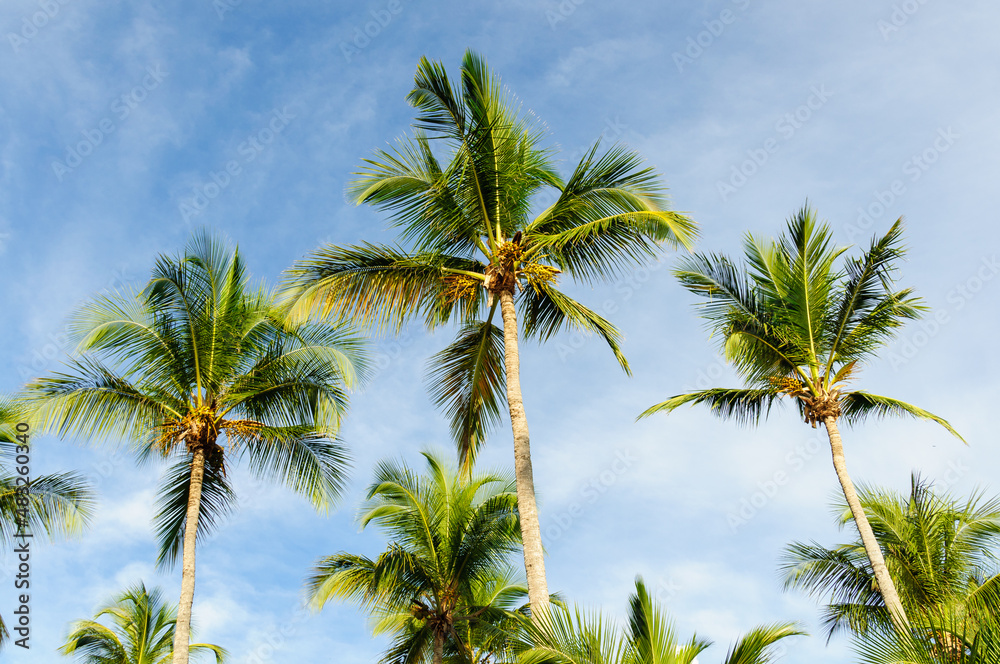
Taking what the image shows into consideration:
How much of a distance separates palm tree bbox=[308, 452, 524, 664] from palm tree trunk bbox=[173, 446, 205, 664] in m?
4.91

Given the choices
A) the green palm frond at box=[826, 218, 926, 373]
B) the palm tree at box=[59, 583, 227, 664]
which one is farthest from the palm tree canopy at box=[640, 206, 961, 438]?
the palm tree at box=[59, 583, 227, 664]

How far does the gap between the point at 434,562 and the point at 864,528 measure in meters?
8.90

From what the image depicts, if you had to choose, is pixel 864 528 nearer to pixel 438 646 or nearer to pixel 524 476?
pixel 524 476

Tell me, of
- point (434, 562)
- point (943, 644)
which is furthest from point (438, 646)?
point (943, 644)

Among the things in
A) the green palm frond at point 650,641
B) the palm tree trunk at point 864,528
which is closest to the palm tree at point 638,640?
the green palm frond at point 650,641

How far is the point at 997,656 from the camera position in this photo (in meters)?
7.29

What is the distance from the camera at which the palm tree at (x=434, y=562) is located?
1742 centimetres

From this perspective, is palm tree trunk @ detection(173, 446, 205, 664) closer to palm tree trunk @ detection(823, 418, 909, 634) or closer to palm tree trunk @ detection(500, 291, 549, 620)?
palm tree trunk @ detection(500, 291, 549, 620)

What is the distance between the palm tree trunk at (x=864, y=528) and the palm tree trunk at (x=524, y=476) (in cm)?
598

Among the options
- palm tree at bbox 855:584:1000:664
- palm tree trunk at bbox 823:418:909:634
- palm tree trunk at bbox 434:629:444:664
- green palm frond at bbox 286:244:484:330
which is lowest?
palm tree at bbox 855:584:1000:664

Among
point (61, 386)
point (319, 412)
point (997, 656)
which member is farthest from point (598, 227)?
point (61, 386)

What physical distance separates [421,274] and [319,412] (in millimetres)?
3403

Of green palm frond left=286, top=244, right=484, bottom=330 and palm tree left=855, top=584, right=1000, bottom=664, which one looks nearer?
palm tree left=855, top=584, right=1000, bottom=664

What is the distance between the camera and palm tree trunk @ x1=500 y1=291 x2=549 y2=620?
964cm
